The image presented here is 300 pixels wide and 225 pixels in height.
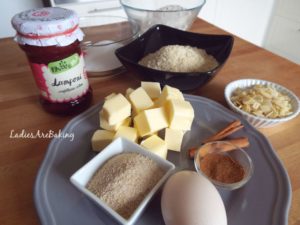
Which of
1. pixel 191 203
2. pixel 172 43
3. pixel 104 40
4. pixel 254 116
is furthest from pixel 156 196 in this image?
pixel 104 40

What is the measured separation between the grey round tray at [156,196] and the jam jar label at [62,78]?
68 mm

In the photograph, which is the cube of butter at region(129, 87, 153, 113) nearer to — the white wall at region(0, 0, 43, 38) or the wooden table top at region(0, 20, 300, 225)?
the wooden table top at region(0, 20, 300, 225)

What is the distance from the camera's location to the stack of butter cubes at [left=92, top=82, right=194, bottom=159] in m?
0.56

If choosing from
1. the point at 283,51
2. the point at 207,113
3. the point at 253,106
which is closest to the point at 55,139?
the point at 207,113

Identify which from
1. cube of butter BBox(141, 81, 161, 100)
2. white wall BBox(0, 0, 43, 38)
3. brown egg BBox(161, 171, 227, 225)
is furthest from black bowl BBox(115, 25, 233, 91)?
white wall BBox(0, 0, 43, 38)

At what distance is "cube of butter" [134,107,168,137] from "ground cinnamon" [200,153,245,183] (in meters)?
0.12

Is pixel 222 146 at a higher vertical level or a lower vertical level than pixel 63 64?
lower

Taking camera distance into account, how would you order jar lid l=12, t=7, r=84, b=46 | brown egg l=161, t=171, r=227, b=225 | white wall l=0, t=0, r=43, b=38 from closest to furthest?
brown egg l=161, t=171, r=227, b=225 → jar lid l=12, t=7, r=84, b=46 → white wall l=0, t=0, r=43, b=38

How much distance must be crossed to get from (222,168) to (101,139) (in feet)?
0.89

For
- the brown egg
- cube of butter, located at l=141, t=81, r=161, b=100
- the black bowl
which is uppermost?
the black bowl

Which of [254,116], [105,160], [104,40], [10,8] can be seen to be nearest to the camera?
[105,160]

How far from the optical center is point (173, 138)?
1.90 ft

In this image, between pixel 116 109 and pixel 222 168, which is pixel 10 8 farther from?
pixel 222 168

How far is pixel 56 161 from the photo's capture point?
541 mm
